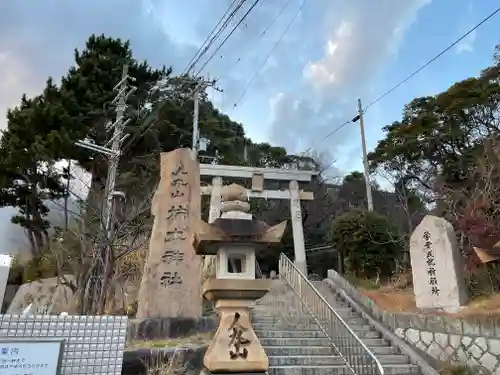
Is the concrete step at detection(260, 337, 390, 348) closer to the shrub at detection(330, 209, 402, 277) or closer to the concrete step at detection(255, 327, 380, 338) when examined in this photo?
the concrete step at detection(255, 327, 380, 338)

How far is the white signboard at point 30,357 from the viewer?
361cm

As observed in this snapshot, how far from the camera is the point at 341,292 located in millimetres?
11234

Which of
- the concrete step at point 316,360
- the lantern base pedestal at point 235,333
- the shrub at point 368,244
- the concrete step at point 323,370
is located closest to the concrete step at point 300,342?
the concrete step at point 316,360

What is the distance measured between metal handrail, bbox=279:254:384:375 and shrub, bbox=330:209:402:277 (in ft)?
10.3

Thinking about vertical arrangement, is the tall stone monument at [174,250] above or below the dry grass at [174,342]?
above

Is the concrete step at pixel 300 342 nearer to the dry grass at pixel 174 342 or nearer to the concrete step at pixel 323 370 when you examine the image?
the concrete step at pixel 323 370

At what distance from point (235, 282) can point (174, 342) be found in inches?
129

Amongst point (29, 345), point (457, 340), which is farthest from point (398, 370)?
point (29, 345)

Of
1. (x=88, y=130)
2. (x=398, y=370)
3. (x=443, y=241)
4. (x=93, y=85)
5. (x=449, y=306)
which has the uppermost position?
(x=93, y=85)

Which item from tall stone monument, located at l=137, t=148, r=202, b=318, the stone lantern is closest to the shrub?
tall stone monument, located at l=137, t=148, r=202, b=318

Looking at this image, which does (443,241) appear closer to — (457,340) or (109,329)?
(457,340)

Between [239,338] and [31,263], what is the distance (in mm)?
16596

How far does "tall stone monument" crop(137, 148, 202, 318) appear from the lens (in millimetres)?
8547

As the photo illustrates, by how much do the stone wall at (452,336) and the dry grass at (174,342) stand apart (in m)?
→ 4.18
